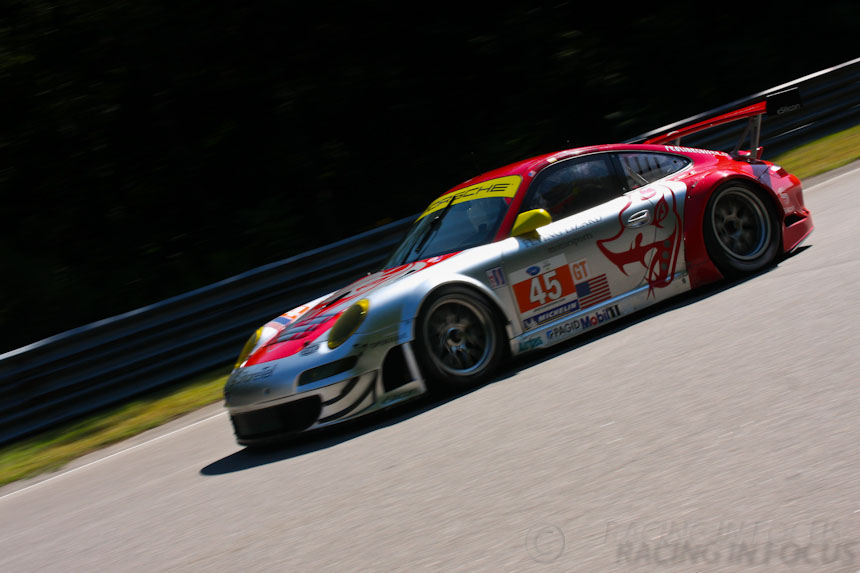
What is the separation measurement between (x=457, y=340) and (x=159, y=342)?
13.4 ft

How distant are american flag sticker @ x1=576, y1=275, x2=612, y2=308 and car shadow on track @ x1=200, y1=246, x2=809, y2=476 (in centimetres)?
24

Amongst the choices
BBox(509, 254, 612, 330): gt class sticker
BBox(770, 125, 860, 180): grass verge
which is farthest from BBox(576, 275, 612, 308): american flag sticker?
BBox(770, 125, 860, 180): grass verge

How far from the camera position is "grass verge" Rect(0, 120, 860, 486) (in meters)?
6.75

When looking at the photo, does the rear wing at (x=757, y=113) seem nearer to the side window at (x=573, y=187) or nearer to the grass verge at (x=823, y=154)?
the side window at (x=573, y=187)

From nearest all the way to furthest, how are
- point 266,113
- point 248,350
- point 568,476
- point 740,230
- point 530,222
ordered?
point 568,476
point 530,222
point 248,350
point 740,230
point 266,113

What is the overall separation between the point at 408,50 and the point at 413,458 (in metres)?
11.4

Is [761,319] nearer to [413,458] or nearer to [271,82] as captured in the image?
[413,458]

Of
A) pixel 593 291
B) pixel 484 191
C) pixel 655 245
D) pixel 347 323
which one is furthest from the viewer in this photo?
pixel 484 191

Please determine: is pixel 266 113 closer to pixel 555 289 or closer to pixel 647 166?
pixel 647 166

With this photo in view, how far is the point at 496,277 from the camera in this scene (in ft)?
18.5

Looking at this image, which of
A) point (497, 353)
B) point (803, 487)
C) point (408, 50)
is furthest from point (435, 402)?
point (408, 50)

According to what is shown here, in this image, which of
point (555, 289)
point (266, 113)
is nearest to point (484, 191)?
point (555, 289)

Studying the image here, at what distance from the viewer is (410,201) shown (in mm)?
14625

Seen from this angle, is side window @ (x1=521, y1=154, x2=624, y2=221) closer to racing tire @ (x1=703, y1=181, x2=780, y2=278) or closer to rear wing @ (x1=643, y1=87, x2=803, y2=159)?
racing tire @ (x1=703, y1=181, x2=780, y2=278)
